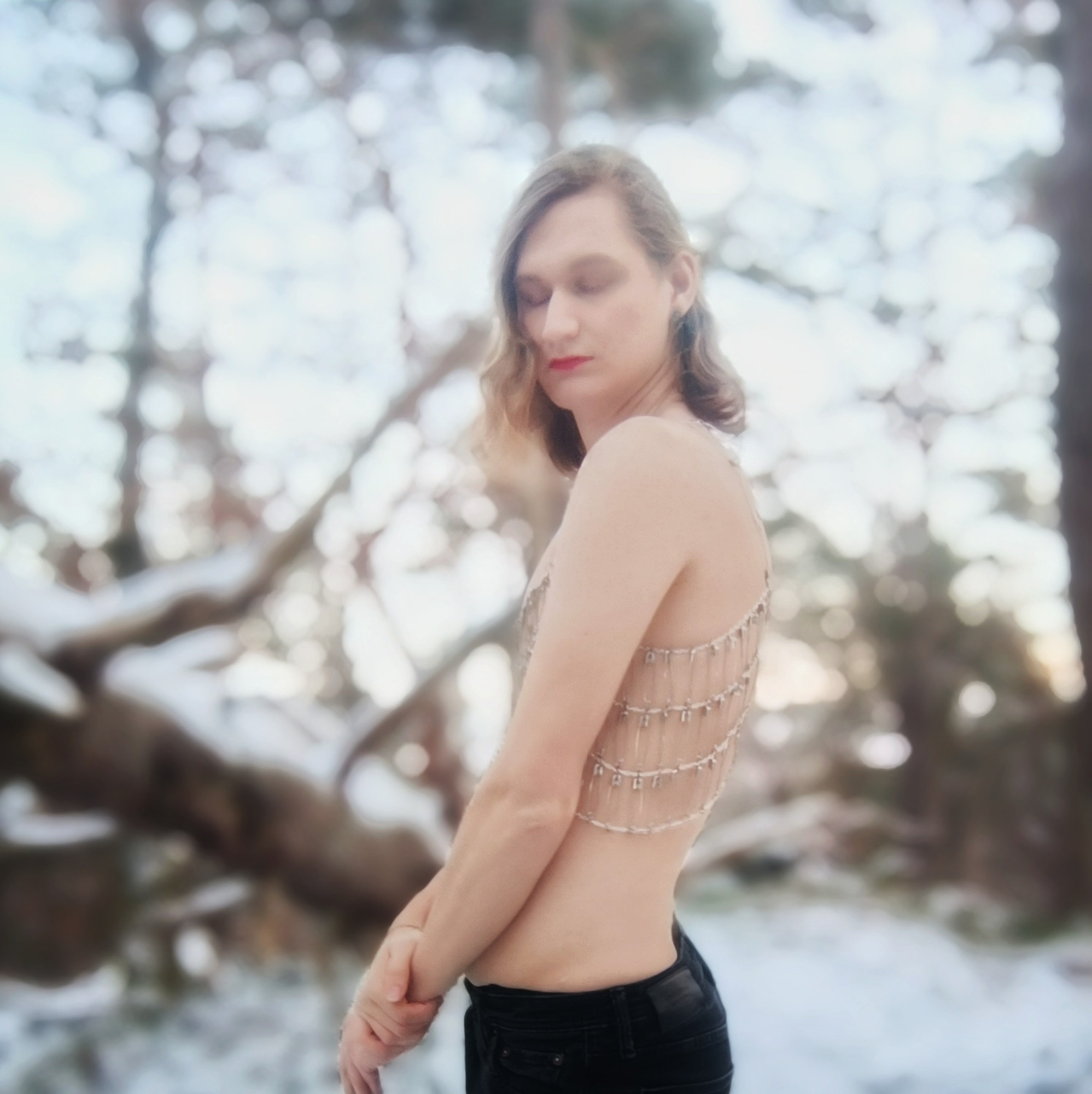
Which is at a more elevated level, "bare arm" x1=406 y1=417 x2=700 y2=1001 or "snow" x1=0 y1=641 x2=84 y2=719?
"bare arm" x1=406 y1=417 x2=700 y2=1001

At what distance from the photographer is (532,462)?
2342 millimetres

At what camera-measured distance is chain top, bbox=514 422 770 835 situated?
651mm

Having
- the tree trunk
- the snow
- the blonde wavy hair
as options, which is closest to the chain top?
the blonde wavy hair

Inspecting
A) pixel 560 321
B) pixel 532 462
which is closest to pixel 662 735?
pixel 560 321

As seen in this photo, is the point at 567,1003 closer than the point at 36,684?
Yes

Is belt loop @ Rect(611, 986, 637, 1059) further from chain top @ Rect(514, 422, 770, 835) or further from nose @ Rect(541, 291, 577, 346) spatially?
nose @ Rect(541, 291, 577, 346)

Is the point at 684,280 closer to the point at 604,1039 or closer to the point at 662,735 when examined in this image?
the point at 662,735

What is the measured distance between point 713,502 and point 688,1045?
34 cm

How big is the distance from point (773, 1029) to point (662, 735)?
7.54 feet

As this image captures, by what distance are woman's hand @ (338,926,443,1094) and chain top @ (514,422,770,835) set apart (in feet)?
0.47

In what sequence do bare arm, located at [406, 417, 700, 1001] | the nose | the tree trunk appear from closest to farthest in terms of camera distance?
bare arm, located at [406, 417, 700, 1001] → the nose → the tree trunk

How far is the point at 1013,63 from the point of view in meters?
3.39

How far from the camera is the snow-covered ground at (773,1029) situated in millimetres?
2301

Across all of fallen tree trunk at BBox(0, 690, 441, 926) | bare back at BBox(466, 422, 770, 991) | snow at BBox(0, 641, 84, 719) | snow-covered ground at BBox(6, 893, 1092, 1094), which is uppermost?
bare back at BBox(466, 422, 770, 991)
